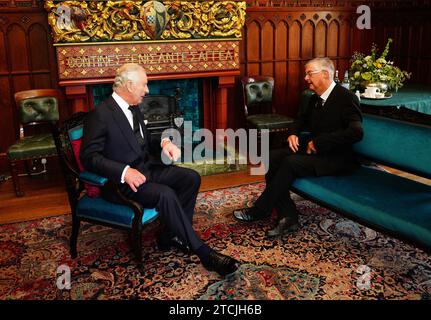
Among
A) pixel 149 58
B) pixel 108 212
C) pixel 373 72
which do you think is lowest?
pixel 108 212

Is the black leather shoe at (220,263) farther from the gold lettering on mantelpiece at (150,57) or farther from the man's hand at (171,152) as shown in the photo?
the gold lettering on mantelpiece at (150,57)

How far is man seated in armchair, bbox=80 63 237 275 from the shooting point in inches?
112

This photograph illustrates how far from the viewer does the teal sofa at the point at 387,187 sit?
263 centimetres

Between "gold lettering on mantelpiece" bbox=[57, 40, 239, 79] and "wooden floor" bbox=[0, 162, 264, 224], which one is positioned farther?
"gold lettering on mantelpiece" bbox=[57, 40, 239, 79]

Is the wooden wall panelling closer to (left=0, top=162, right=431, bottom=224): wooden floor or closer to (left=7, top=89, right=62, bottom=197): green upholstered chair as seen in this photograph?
(left=0, top=162, right=431, bottom=224): wooden floor

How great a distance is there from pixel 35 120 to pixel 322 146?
3294 mm

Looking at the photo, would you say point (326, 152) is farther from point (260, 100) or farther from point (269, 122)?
point (260, 100)

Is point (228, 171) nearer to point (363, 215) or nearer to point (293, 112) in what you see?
point (293, 112)

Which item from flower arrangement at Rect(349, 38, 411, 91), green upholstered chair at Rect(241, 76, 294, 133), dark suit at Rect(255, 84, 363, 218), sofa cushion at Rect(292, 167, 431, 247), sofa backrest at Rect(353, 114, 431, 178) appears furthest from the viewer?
green upholstered chair at Rect(241, 76, 294, 133)

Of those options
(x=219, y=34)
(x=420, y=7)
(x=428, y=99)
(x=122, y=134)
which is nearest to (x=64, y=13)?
(x=219, y=34)

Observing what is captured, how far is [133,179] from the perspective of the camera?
9.12 ft

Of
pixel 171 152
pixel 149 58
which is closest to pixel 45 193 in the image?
pixel 149 58

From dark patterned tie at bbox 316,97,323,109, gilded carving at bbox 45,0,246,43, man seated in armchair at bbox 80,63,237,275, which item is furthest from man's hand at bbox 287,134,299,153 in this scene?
gilded carving at bbox 45,0,246,43

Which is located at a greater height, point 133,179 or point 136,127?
point 136,127
